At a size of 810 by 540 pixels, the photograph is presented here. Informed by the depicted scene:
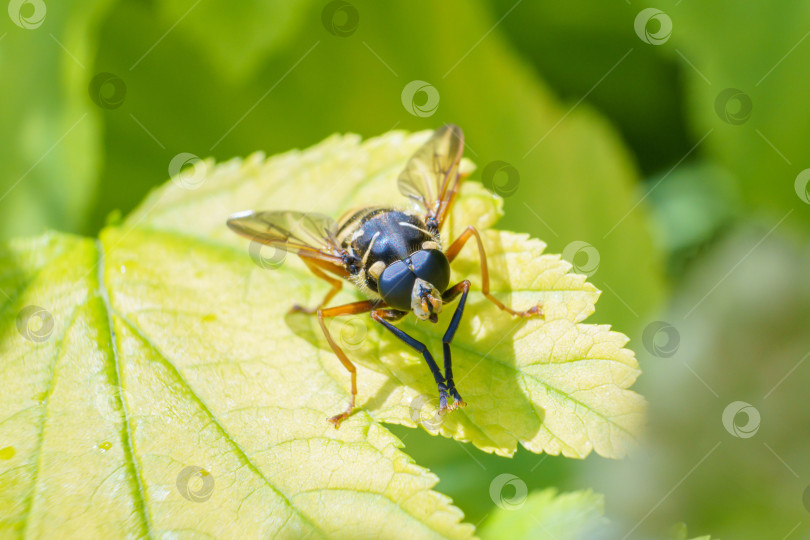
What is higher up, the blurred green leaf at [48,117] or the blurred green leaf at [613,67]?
the blurred green leaf at [613,67]

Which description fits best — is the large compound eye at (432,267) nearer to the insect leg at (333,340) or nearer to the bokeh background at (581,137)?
the insect leg at (333,340)

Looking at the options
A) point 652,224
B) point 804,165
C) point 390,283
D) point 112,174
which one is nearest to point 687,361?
point 652,224

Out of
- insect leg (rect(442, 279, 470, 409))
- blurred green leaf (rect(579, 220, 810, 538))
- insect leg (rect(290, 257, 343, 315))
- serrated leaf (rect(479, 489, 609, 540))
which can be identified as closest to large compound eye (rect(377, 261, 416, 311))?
insect leg (rect(442, 279, 470, 409))

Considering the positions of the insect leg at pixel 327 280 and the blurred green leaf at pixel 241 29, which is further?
the blurred green leaf at pixel 241 29

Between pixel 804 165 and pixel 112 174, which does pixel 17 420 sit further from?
pixel 804 165

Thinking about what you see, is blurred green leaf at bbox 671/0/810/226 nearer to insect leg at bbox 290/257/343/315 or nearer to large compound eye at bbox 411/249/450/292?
large compound eye at bbox 411/249/450/292

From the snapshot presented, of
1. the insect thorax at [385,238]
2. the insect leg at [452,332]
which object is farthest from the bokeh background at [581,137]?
the insect thorax at [385,238]
